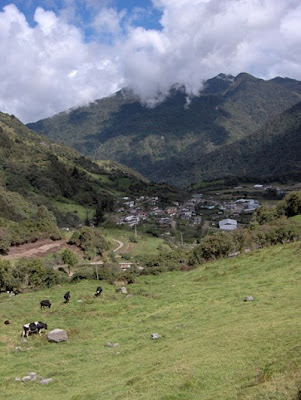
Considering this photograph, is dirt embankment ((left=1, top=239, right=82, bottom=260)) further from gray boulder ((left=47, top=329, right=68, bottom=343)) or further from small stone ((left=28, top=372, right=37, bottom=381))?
small stone ((left=28, top=372, right=37, bottom=381))

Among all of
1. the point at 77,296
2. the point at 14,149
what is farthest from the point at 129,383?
the point at 14,149

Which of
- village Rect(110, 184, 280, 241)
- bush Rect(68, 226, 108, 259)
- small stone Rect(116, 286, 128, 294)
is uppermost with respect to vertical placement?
small stone Rect(116, 286, 128, 294)

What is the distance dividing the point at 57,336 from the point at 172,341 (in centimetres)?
721

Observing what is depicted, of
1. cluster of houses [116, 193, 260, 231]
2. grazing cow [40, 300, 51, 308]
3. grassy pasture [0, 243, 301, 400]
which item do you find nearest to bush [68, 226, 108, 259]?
grassy pasture [0, 243, 301, 400]

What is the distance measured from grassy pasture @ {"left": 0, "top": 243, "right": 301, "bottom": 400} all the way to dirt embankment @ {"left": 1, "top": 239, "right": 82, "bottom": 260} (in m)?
31.2

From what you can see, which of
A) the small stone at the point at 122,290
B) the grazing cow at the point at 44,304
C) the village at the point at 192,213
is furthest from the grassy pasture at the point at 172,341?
the village at the point at 192,213

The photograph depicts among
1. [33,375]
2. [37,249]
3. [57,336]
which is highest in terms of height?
[33,375]

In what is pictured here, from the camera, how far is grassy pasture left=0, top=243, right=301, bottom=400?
12.2 meters

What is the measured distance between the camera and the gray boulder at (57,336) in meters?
22.3

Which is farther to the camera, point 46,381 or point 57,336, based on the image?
point 57,336

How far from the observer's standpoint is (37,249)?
69188mm

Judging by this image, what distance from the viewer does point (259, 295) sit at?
25156mm

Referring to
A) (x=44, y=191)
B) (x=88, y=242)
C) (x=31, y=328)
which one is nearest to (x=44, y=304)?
(x=31, y=328)

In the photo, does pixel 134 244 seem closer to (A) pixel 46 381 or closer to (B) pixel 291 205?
(B) pixel 291 205
